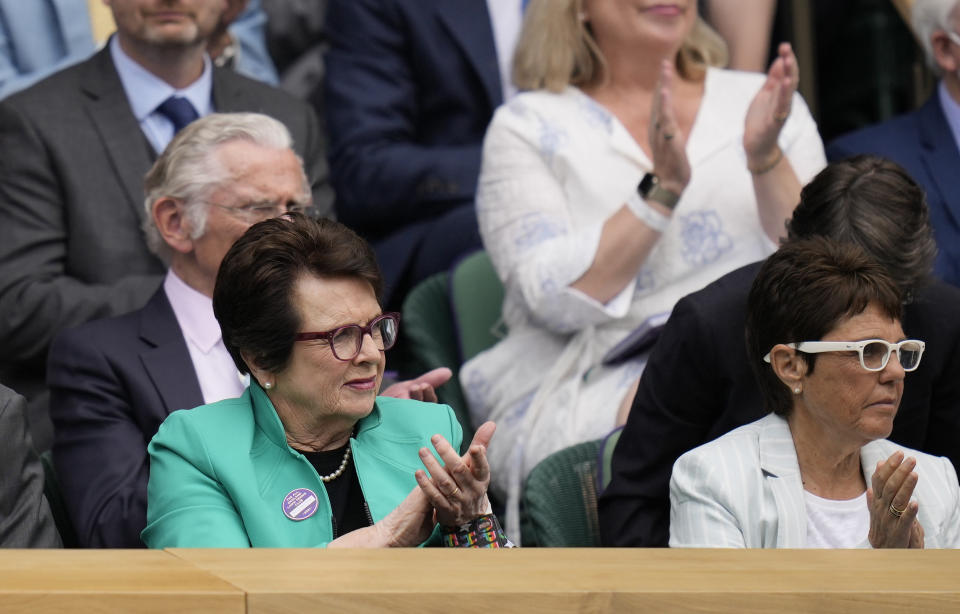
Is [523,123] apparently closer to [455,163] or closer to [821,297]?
[455,163]

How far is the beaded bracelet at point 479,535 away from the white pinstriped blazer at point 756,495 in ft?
1.06

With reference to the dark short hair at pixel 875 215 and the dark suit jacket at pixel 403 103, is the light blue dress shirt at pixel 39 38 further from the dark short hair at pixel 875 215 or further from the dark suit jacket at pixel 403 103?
the dark short hair at pixel 875 215

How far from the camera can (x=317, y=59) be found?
4.95m

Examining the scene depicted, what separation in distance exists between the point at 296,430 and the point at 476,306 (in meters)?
1.33

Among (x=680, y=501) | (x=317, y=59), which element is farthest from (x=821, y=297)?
(x=317, y=59)

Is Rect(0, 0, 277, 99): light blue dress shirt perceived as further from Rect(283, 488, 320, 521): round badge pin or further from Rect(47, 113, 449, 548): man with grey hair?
Rect(283, 488, 320, 521): round badge pin

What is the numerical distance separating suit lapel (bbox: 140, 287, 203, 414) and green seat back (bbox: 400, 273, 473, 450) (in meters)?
0.70

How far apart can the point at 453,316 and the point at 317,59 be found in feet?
4.73

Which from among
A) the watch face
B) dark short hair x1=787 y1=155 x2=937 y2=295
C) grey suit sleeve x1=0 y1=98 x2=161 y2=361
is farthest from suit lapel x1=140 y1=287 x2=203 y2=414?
dark short hair x1=787 y1=155 x2=937 y2=295

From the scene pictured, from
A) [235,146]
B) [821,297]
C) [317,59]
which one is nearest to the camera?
[821,297]

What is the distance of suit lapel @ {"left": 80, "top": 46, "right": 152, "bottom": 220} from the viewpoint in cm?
369

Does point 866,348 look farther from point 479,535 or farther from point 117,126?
point 117,126

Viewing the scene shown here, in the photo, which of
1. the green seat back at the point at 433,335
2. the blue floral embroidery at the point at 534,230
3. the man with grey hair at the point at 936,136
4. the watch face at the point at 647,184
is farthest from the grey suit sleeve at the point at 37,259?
the man with grey hair at the point at 936,136

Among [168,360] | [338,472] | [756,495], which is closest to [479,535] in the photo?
[338,472]
